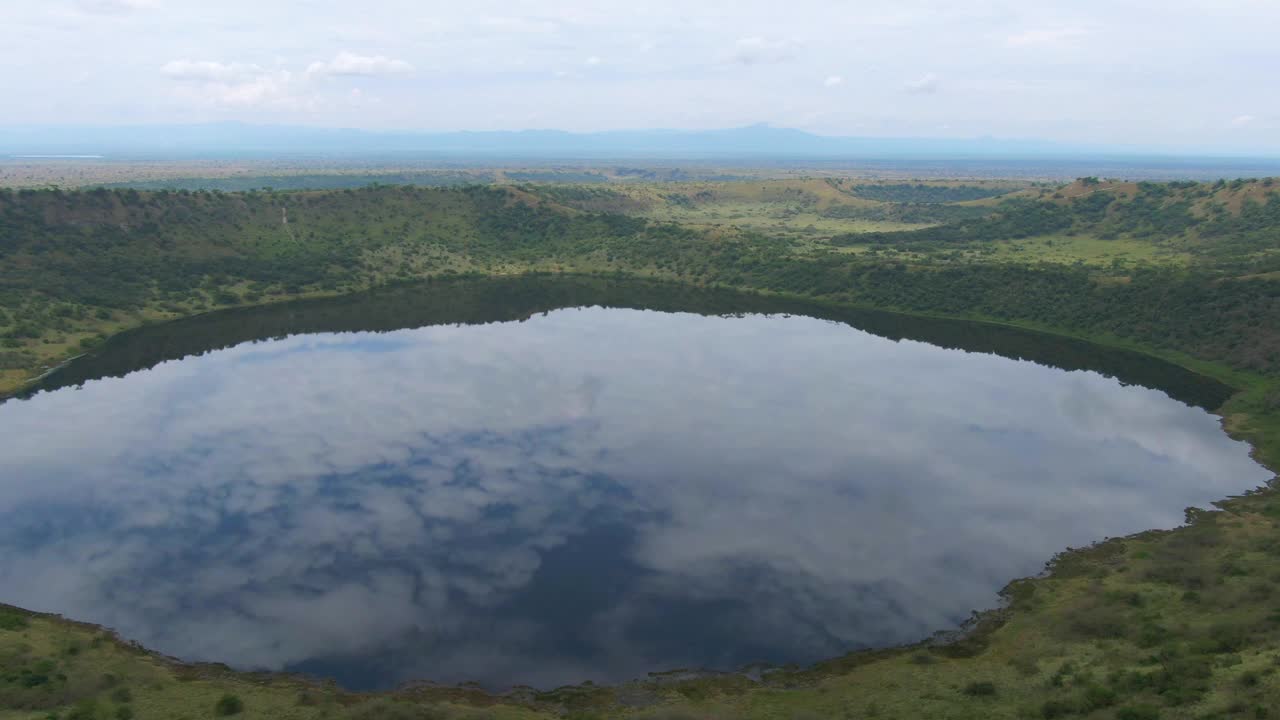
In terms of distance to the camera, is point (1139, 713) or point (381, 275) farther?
point (381, 275)

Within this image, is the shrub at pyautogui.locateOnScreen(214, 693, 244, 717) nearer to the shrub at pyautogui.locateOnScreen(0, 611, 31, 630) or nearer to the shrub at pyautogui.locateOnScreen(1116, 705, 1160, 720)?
the shrub at pyautogui.locateOnScreen(0, 611, 31, 630)

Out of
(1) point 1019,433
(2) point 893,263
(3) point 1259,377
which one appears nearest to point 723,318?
(2) point 893,263

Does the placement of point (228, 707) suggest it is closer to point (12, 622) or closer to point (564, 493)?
point (12, 622)

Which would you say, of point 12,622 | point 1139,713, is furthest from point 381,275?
point 1139,713

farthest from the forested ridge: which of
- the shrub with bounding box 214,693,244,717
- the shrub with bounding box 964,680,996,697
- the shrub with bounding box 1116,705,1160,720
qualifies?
the shrub with bounding box 1116,705,1160,720

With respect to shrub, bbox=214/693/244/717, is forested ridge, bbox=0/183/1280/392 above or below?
above
